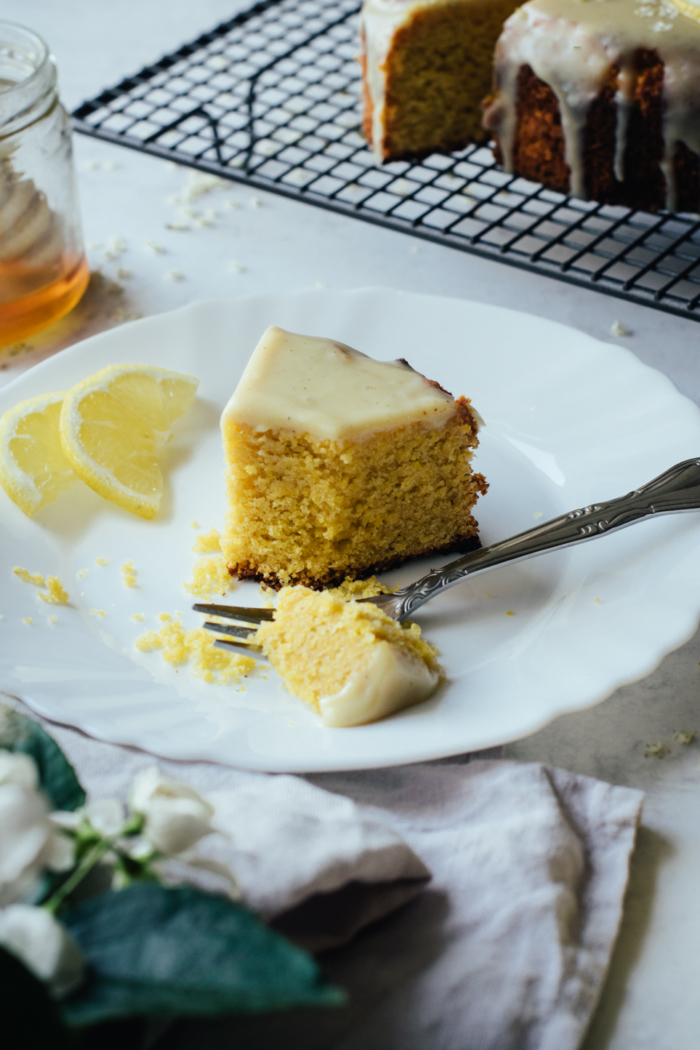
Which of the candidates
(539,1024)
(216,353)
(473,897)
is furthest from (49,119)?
(539,1024)

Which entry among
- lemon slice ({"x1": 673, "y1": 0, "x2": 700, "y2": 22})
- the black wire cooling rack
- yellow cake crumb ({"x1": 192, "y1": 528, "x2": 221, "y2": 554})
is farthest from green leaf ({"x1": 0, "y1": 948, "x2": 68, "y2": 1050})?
lemon slice ({"x1": 673, "y1": 0, "x2": 700, "y2": 22})

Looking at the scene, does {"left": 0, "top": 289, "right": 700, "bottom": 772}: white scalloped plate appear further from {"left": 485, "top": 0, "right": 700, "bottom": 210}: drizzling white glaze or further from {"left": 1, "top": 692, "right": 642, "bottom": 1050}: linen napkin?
{"left": 485, "top": 0, "right": 700, "bottom": 210}: drizzling white glaze

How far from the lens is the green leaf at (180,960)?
0.94 metres

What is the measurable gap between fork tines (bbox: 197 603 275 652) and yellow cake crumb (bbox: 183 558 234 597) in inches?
3.6

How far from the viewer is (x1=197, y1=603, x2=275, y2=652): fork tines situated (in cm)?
178

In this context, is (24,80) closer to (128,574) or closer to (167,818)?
(128,574)

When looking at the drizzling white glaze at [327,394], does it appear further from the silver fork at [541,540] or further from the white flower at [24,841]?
the white flower at [24,841]

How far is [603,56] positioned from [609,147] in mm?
242

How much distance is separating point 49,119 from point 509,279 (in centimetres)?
128

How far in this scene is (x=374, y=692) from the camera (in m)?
1.60

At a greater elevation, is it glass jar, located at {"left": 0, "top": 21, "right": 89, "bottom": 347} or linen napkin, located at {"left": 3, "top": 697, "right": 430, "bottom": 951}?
glass jar, located at {"left": 0, "top": 21, "right": 89, "bottom": 347}

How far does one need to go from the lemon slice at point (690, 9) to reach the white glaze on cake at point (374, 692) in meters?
1.91

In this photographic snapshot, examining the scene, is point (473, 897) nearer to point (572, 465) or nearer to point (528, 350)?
point (572, 465)

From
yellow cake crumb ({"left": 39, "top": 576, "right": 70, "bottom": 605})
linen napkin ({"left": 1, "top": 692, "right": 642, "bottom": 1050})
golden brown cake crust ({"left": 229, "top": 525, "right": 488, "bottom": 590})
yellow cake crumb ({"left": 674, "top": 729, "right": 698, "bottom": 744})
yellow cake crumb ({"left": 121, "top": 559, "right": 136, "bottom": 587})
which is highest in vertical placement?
linen napkin ({"left": 1, "top": 692, "right": 642, "bottom": 1050})
